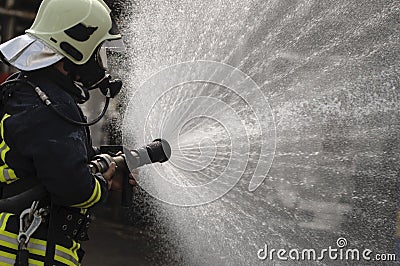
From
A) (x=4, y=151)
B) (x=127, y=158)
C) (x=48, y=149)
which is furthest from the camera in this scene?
(x=127, y=158)

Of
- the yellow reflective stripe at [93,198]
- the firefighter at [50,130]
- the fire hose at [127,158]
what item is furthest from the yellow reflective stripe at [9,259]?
the fire hose at [127,158]

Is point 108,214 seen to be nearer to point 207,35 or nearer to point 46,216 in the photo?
point 207,35

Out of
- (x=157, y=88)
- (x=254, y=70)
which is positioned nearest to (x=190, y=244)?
(x=254, y=70)

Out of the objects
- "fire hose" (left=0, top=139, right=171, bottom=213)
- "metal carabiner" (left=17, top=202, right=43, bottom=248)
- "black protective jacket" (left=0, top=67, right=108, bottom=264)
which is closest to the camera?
"black protective jacket" (left=0, top=67, right=108, bottom=264)

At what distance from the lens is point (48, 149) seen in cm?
182

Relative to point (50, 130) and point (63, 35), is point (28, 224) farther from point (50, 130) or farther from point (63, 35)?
point (63, 35)

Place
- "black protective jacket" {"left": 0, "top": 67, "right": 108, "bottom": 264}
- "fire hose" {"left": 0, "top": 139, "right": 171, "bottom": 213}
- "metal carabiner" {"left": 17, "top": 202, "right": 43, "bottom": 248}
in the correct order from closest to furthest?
1. "black protective jacket" {"left": 0, "top": 67, "right": 108, "bottom": 264}
2. "metal carabiner" {"left": 17, "top": 202, "right": 43, "bottom": 248}
3. "fire hose" {"left": 0, "top": 139, "right": 171, "bottom": 213}

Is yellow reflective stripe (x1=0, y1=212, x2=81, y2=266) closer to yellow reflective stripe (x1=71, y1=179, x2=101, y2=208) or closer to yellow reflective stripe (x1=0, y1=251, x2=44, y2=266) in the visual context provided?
yellow reflective stripe (x1=0, y1=251, x2=44, y2=266)

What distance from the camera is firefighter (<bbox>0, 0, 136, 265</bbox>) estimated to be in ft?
6.07

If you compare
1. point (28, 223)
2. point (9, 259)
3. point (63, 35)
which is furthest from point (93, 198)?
point (63, 35)

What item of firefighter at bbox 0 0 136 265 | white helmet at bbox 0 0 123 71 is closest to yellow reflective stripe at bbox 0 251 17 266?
firefighter at bbox 0 0 136 265

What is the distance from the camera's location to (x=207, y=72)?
3.10 m

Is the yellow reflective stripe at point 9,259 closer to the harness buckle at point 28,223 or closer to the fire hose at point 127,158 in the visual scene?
the harness buckle at point 28,223

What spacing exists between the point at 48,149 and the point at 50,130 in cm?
6
